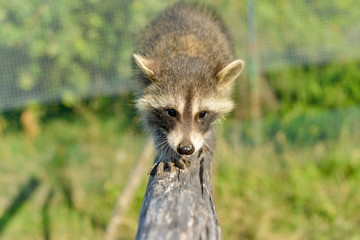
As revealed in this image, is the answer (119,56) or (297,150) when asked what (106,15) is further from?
(297,150)

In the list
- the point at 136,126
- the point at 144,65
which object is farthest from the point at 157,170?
the point at 136,126

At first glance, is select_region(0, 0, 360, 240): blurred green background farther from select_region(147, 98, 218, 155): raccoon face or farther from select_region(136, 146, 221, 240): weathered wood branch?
select_region(136, 146, 221, 240): weathered wood branch

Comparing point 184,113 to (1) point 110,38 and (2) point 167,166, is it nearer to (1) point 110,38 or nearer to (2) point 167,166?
(2) point 167,166

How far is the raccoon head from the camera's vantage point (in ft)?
10.8

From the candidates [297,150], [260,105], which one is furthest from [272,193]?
[260,105]

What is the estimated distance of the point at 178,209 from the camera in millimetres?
2133

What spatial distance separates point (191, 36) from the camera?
4113 mm

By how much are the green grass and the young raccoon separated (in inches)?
87.8

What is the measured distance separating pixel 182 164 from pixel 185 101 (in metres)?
0.70

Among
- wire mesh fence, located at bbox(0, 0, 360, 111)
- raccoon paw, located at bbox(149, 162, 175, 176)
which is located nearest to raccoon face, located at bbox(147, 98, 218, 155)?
raccoon paw, located at bbox(149, 162, 175, 176)

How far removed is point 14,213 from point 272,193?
437 cm

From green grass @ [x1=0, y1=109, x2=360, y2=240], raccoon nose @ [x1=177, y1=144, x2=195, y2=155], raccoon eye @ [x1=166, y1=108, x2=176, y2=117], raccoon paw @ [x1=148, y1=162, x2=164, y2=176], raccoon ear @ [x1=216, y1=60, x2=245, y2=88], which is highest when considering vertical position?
raccoon ear @ [x1=216, y1=60, x2=245, y2=88]

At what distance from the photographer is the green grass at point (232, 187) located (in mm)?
6195

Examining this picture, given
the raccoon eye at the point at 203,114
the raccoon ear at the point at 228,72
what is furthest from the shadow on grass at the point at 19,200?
the raccoon ear at the point at 228,72
